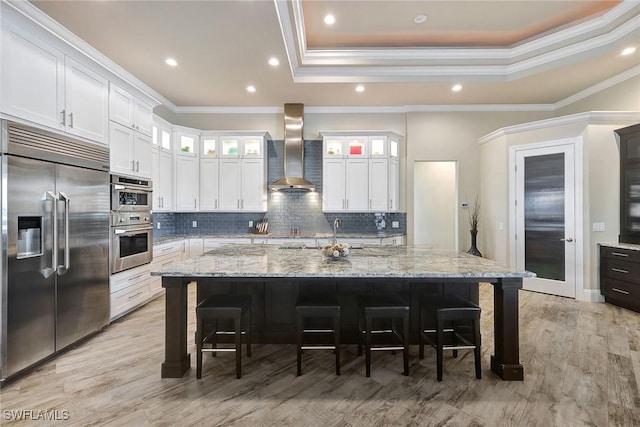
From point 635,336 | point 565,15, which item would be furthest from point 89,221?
point 565,15

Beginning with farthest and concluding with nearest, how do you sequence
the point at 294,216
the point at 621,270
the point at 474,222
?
the point at 294,216, the point at 474,222, the point at 621,270

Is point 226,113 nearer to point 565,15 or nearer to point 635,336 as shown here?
point 565,15

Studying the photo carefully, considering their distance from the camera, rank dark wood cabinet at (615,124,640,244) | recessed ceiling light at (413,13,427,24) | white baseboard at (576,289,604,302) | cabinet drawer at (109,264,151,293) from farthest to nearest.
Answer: white baseboard at (576,289,604,302) < dark wood cabinet at (615,124,640,244) < recessed ceiling light at (413,13,427,24) < cabinet drawer at (109,264,151,293)

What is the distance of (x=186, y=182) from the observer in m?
5.26

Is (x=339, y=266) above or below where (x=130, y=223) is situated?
below

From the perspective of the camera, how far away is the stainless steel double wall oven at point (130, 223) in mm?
3373

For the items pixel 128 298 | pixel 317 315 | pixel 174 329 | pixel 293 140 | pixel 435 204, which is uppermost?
pixel 293 140

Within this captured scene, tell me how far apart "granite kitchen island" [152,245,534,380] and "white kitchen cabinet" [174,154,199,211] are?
8.07ft

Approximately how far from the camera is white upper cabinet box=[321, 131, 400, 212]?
540 cm

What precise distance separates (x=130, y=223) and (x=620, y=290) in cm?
632

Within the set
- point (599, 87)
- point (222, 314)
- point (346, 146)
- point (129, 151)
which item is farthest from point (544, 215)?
point (129, 151)

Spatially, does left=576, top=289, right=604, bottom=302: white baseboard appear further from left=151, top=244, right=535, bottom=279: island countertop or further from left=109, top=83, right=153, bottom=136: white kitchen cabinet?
left=109, top=83, right=153, bottom=136: white kitchen cabinet

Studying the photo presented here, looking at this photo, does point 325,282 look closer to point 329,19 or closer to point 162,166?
point 329,19

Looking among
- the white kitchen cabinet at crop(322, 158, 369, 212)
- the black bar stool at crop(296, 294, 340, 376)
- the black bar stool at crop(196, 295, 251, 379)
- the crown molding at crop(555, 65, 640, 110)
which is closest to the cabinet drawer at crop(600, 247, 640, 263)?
the crown molding at crop(555, 65, 640, 110)
